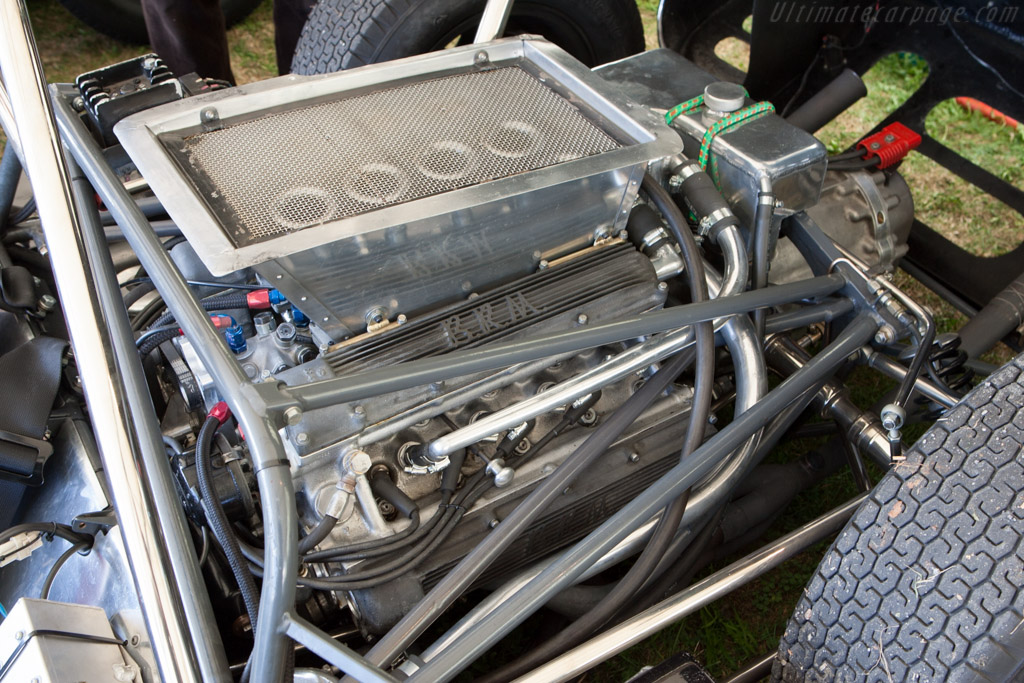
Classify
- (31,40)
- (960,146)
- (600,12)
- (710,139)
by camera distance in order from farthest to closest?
(960,146) → (600,12) → (710,139) → (31,40)

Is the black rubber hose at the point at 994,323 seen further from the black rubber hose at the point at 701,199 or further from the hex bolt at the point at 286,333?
the hex bolt at the point at 286,333

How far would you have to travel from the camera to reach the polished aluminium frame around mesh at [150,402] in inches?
41.0

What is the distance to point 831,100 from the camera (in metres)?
2.26

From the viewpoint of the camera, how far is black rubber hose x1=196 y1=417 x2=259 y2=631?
47.9 inches

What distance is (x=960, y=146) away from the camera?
3.07 metres

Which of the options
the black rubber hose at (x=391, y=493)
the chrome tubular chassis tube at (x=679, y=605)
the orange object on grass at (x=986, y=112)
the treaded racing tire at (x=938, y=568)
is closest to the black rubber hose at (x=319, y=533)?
the black rubber hose at (x=391, y=493)

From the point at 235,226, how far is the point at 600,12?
1.37 metres

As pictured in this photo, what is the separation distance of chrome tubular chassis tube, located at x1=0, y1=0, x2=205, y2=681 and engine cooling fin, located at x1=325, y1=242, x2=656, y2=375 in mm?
314

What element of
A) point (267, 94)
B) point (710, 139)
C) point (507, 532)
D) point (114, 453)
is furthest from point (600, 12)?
point (114, 453)

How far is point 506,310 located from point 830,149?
6.60ft

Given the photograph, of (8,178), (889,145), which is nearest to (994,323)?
(889,145)

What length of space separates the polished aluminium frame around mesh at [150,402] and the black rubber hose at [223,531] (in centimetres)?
9

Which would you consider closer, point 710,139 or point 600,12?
point 710,139

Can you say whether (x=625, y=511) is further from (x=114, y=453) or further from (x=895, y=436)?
A: (x=114, y=453)
